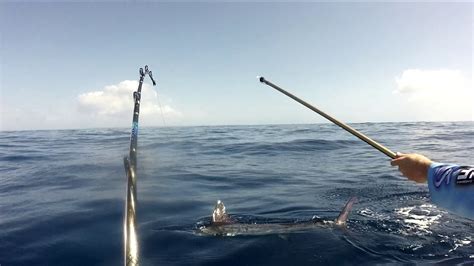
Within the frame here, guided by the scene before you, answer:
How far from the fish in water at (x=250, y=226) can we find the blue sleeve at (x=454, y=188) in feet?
17.9

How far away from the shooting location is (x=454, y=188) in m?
2.63

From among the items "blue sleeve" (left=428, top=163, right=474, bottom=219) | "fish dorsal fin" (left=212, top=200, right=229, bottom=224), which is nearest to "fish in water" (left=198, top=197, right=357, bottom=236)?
"fish dorsal fin" (left=212, top=200, right=229, bottom=224)

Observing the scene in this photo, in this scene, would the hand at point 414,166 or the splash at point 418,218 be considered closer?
the hand at point 414,166

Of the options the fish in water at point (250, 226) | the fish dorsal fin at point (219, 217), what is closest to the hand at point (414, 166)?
the fish in water at point (250, 226)

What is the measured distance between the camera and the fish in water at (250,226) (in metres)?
8.02

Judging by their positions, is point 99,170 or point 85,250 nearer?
point 85,250

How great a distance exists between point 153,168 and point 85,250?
1040 cm

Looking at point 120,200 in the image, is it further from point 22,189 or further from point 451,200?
point 451,200

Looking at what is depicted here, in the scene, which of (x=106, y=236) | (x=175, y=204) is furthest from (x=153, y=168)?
(x=106, y=236)

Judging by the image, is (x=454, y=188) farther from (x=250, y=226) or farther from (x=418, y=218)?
(x=418, y=218)

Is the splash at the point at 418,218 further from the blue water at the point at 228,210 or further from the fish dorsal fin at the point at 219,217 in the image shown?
the fish dorsal fin at the point at 219,217

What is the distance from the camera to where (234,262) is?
6625 millimetres

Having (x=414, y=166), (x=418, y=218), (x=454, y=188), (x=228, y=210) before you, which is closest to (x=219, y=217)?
(x=228, y=210)

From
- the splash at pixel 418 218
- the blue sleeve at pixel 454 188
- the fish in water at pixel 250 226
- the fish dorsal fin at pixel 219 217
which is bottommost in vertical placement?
the splash at pixel 418 218
